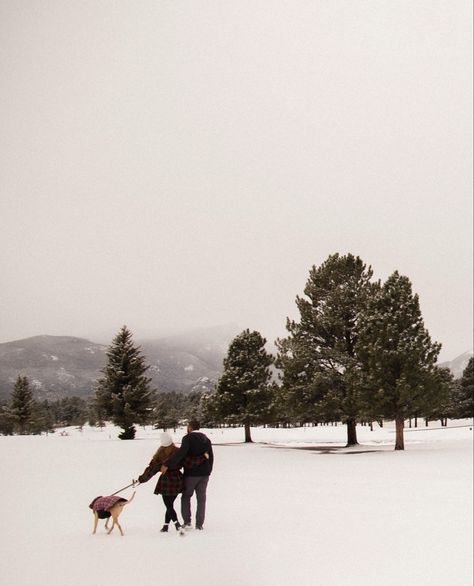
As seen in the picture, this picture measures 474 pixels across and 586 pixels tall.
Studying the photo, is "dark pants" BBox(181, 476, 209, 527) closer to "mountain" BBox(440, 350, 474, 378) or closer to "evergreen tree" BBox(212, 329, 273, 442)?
"mountain" BBox(440, 350, 474, 378)

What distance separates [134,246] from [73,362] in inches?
65.2

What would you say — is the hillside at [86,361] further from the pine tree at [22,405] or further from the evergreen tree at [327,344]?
the evergreen tree at [327,344]

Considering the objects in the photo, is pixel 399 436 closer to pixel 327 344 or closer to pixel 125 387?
pixel 327 344

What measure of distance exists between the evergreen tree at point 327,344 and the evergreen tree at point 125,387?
14.7 meters

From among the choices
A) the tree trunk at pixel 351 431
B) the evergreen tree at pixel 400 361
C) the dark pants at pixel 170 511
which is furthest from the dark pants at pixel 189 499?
the tree trunk at pixel 351 431

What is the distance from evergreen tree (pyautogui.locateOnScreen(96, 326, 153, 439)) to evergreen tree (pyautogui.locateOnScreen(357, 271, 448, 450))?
12635mm

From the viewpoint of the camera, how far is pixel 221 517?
6734mm

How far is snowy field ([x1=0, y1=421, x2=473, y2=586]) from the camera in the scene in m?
4.58

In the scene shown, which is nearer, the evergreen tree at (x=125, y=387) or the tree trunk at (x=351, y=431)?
the evergreen tree at (x=125, y=387)

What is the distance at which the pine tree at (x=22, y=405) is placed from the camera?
5.30m

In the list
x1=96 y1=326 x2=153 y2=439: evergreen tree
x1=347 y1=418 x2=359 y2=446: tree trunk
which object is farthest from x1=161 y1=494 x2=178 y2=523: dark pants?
x1=347 y1=418 x2=359 y2=446: tree trunk

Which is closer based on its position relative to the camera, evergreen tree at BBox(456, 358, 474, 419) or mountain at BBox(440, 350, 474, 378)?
mountain at BBox(440, 350, 474, 378)

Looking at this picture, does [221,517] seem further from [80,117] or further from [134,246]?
[80,117]

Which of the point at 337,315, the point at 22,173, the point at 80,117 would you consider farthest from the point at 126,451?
the point at 337,315
